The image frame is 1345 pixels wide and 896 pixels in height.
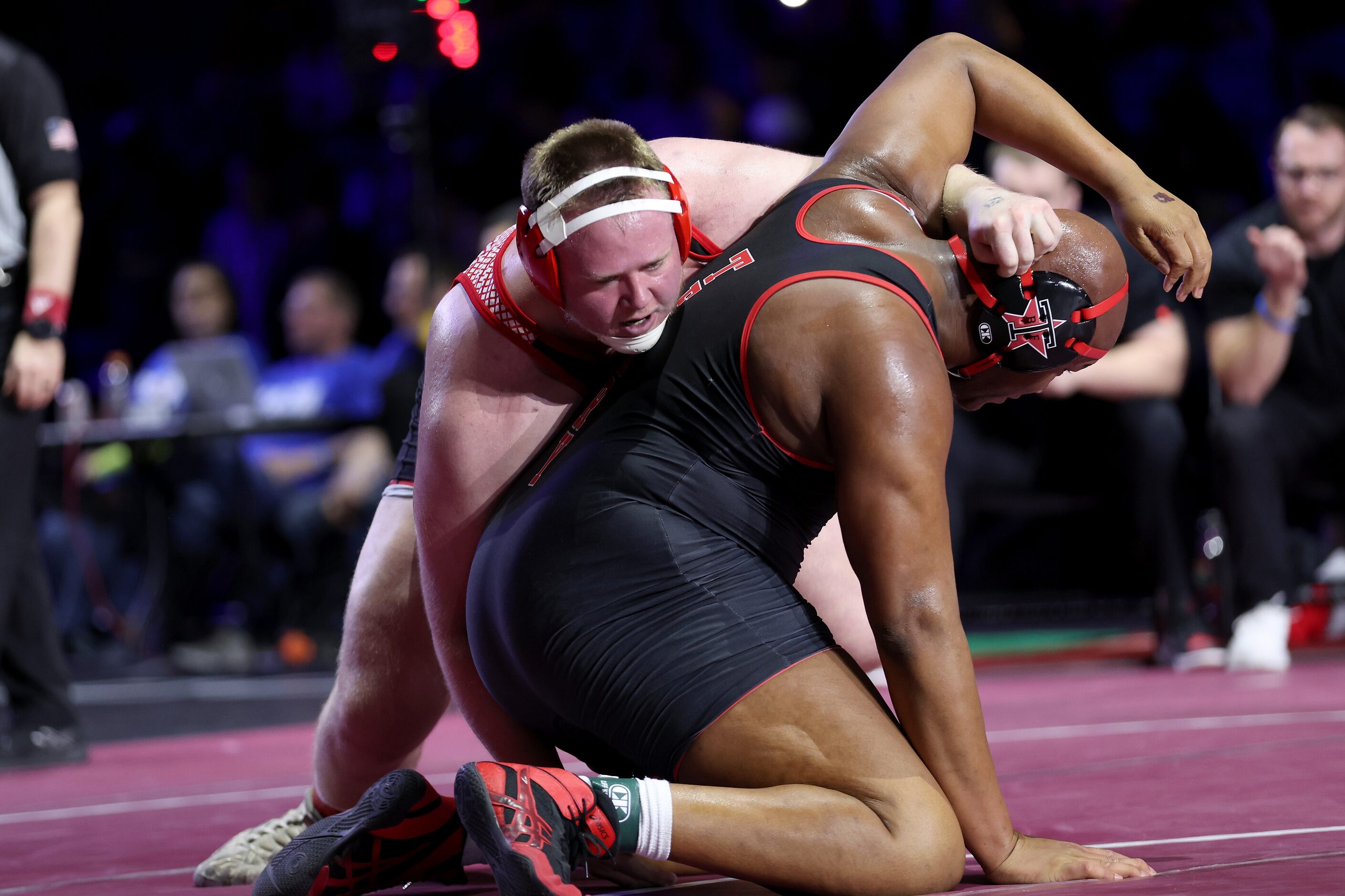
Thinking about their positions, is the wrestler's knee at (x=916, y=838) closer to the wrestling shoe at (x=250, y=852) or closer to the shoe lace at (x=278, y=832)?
the wrestling shoe at (x=250, y=852)

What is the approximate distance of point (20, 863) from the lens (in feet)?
8.09

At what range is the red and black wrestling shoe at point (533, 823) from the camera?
1.67m

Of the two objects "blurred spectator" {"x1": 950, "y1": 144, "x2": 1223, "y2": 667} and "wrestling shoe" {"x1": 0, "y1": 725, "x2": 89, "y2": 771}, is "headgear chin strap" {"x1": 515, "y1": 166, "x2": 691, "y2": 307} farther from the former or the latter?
"blurred spectator" {"x1": 950, "y1": 144, "x2": 1223, "y2": 667}

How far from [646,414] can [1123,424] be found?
3.26m

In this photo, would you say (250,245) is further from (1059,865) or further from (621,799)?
(1059,865)

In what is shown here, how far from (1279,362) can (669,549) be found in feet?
11.4

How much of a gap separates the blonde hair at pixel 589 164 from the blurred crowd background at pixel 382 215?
318 cm

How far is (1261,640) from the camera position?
455 cm

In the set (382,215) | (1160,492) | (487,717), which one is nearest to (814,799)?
(487,717)

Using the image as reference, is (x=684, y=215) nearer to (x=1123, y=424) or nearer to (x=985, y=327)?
(x=985, y=327)

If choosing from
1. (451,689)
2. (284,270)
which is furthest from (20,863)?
(284,270)

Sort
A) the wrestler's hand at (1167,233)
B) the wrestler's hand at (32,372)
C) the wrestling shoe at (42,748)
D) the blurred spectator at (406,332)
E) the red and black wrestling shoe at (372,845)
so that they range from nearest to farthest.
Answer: the red and black wrestling shoe at (372,845)
the wrestler's hand at (1167,233)
the wrestler's hand at (32,372)
the wrestling shoe at (42,748)
the blurred spectator at (406,332)

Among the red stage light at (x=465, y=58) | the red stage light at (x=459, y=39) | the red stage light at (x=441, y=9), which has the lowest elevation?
the red stage light at (x=465, y=58)

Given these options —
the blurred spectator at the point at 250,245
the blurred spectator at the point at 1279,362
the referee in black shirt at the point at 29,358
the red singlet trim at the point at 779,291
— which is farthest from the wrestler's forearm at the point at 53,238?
the blurred spectator at the point at 250,245
